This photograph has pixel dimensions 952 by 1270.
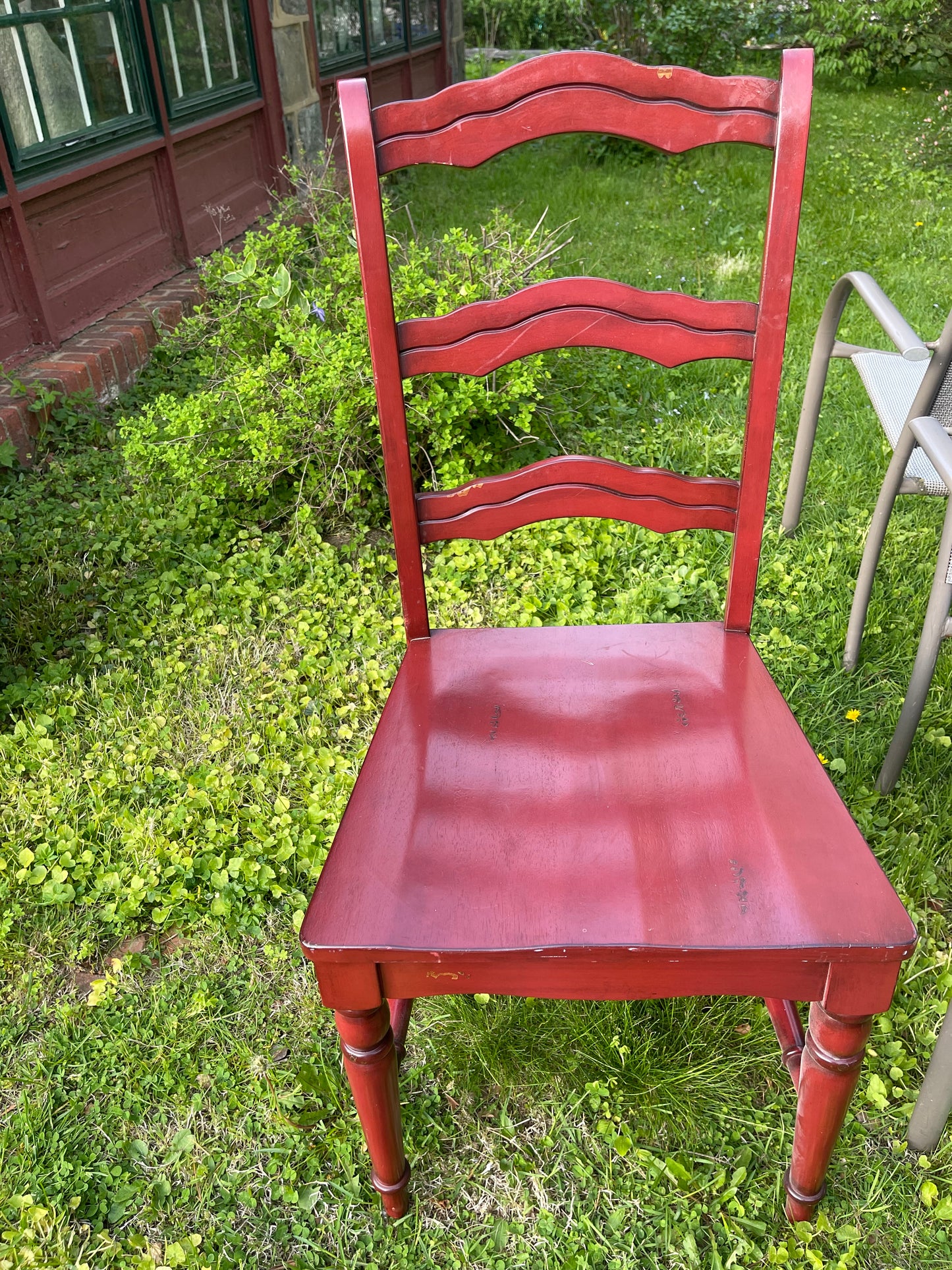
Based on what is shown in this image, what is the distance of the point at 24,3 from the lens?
291cm

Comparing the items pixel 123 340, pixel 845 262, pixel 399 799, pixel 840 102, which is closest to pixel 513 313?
pixel 399 799

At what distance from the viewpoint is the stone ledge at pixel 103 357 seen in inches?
108

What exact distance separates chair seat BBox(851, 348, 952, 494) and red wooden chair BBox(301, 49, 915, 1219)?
0.69 m

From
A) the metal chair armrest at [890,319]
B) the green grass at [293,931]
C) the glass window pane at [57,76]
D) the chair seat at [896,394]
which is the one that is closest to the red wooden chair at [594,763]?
the green grass at [293,931]

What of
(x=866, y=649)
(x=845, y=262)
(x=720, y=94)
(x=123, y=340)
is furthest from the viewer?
(x=845, y=262)

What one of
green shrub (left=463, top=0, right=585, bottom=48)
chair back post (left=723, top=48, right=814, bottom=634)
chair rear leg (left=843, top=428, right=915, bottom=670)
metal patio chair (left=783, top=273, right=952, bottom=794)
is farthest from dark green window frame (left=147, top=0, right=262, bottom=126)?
green shrub (left=463, top=0, right=585, bottom=48)

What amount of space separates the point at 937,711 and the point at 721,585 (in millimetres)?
584

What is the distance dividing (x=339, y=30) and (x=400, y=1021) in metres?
5.49

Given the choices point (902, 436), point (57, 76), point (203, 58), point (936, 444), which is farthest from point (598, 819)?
point (203, 58)

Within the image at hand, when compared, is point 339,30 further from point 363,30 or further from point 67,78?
point 67,78

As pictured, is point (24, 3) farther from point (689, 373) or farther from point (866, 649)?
point (866, 649)

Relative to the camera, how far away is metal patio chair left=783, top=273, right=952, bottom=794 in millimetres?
1597

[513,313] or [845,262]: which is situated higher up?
[513,313]

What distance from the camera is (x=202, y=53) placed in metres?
3.94
